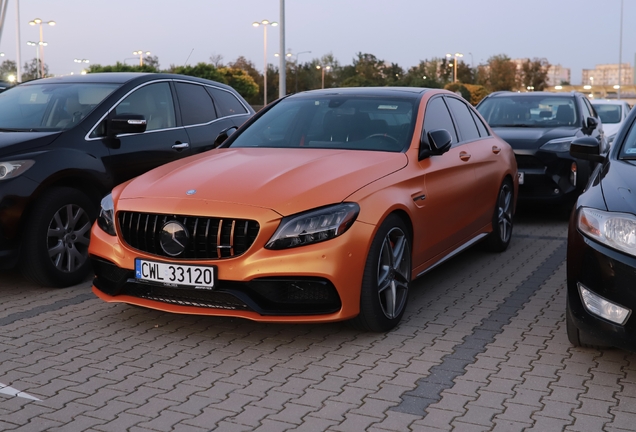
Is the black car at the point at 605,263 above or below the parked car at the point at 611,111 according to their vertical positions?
below

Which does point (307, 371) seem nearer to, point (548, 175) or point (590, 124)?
point (548, 175)

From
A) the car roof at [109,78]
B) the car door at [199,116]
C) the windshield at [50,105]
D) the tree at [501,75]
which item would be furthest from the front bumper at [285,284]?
the tree at [501,75]

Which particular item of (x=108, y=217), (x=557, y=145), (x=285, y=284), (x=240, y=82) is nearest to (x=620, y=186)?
(x=285, y=284)

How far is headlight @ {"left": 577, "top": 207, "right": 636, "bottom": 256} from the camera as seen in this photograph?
4.01 m

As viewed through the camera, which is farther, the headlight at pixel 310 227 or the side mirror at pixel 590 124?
the side mirror at pixel 590 124

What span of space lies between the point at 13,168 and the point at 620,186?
423cm

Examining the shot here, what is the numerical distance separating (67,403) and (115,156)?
326cm

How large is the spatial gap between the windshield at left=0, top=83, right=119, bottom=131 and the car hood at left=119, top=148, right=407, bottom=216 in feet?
5.21

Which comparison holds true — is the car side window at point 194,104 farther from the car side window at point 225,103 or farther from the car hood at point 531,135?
the car hood at point 531,135

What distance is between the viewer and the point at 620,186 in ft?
14.5

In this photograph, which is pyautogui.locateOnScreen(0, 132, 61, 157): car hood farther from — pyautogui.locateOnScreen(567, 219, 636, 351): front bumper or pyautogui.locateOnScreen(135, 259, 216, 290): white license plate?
pyautogui.locateOnScreen(567, 219, 636, 351): front bumper

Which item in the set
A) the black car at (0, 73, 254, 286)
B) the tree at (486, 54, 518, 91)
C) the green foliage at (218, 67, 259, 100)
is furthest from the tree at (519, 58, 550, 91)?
the black car at (0, 73, 254, 286)

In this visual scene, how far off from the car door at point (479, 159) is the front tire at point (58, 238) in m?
3.16

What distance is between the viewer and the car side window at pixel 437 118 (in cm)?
609
